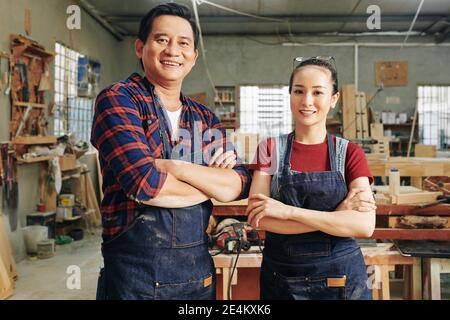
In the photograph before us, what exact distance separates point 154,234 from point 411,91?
29.4ft

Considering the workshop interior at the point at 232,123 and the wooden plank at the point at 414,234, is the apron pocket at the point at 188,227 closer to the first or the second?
the workshop interior at the point at 232,123

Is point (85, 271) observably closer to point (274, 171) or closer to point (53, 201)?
point (53, 201)

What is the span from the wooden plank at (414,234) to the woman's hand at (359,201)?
37.2 inches

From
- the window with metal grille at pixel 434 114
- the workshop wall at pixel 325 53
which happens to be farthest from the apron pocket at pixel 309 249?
the window with metal grille at pixel 434 114

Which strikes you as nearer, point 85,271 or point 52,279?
point 52,279

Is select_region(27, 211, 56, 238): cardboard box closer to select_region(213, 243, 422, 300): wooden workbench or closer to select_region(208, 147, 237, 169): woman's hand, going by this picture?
select_region(213, 243, 422, 300): wooden workbench

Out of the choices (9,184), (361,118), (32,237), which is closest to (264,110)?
(361,118)

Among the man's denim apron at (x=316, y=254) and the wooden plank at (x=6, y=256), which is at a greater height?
the man's denim apron at (x=316, y=254)

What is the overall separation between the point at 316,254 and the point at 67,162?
465 centimetres

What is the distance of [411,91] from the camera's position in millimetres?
9023

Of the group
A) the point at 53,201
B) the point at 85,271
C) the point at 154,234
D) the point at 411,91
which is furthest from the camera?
the point at 411,91

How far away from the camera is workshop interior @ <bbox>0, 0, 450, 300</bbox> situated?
7.00 feet

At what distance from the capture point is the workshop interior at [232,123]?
213 cm
